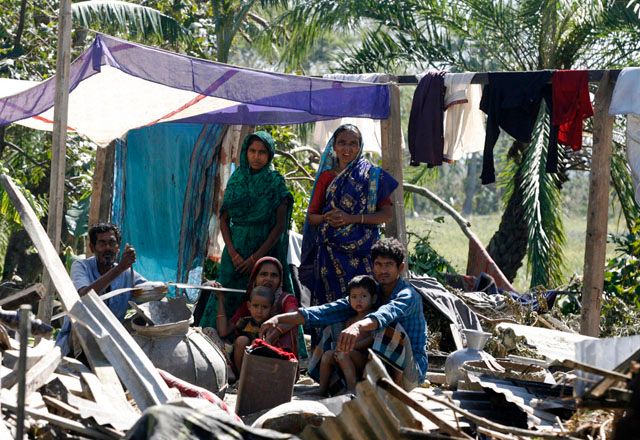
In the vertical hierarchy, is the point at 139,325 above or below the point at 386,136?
below

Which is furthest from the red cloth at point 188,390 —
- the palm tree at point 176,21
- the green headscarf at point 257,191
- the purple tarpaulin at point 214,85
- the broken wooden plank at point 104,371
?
the palm tree at point 176,21

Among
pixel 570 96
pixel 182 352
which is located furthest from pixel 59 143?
pixel 570 96

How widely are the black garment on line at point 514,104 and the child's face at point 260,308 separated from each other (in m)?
2.17

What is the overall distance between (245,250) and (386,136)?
121 centimetres

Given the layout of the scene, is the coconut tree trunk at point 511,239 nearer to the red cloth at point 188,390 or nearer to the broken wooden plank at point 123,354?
the red cloth at point 188,390

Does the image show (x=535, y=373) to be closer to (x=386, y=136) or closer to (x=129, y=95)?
(x=386, y=136)

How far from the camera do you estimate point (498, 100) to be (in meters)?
7.92

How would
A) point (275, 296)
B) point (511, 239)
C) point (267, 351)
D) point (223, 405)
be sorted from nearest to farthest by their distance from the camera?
point (223, 405) → point (267, 351) → point (275, 296) → point (511, 239)

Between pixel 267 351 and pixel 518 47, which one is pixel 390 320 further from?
pixel 518 47

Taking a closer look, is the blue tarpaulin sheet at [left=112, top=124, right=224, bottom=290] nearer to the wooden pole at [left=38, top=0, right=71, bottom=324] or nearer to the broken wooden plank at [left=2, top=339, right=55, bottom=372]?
the wooden pole at [left=38, top=0, right=71, bottom=324]

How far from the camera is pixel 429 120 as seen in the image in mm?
8031

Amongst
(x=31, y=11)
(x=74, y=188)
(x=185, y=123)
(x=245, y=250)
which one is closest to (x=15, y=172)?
(x=74, y=188)

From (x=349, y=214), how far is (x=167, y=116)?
1.71 metres

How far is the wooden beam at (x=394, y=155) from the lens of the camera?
7562 mm
